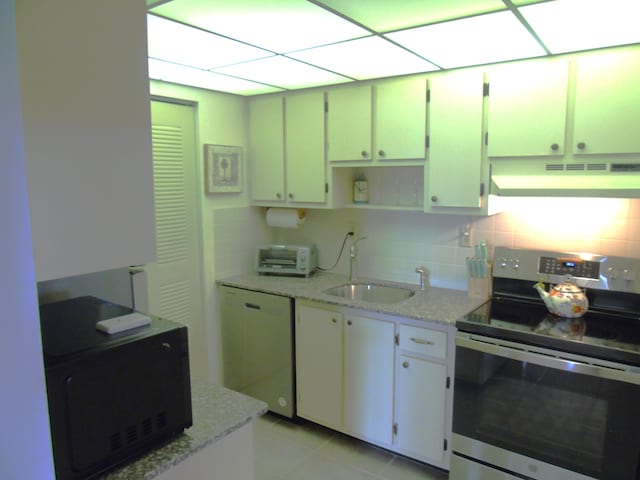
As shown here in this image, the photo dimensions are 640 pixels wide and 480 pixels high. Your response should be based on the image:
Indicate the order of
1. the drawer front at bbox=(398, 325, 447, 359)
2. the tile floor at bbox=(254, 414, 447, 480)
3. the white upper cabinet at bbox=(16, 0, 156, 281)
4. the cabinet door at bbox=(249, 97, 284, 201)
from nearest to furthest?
the white upper cabinet at bbox=(16, 0, 156, 281), the drawer front at bbox=(398, 325, 447, 359), the tile floor at bbox=(254, 414, 447, 480), the cabinet door at bbox=(249, 97, 284, 201)

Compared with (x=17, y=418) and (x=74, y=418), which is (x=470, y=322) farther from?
(x=17, y=418)

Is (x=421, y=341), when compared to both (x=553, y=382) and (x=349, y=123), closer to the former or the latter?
(x=553, y=382)

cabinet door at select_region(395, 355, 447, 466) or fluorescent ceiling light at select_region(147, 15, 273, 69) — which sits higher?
fluorescent ceiling light at select_region(147, 15, 273, 69)

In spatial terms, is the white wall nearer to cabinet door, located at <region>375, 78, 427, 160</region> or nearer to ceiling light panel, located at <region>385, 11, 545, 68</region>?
ceiling light panel, located at <region>385, 11, 545, 68</region>

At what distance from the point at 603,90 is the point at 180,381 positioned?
2.15 metres

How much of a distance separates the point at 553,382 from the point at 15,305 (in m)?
2.11

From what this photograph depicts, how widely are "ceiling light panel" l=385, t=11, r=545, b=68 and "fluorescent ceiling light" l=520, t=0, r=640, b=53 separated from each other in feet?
0.23

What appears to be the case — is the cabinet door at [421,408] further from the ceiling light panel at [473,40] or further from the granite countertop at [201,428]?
the ceiling light panel at [473,40]

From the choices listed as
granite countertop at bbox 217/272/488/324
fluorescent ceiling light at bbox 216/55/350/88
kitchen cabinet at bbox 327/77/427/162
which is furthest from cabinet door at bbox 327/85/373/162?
granite countertop at bbox 217/272/488/324

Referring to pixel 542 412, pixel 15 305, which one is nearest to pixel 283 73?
pixel 542 412

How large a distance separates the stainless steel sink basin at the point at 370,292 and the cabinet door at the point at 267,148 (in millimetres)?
795

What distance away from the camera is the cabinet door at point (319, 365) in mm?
2784

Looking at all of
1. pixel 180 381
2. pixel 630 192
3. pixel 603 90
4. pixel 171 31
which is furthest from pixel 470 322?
pixel 171 31

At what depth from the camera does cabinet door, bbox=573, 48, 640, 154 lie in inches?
80.0
